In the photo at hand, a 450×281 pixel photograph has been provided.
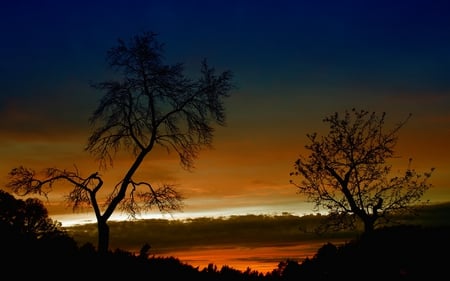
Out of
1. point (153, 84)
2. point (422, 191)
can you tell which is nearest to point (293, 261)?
point (422, 191)

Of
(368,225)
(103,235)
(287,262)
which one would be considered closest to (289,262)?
(287,262)

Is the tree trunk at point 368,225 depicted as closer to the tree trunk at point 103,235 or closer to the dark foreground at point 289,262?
the dark foreground at point 289,262

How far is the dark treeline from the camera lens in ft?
82.7

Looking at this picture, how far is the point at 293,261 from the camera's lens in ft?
104

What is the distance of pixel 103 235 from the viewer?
110 ft

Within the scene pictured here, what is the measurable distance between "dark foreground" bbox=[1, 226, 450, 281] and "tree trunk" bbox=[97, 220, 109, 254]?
69cm

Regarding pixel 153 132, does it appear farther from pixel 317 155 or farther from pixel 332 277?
pixel 332 277

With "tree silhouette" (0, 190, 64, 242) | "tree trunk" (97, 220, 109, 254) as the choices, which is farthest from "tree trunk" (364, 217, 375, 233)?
"tree silhouette" (0, 190, 64, 242)

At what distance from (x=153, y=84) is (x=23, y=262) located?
1420 centimetres

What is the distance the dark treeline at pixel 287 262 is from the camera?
992 inches

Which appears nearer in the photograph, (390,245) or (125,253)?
(390,245)

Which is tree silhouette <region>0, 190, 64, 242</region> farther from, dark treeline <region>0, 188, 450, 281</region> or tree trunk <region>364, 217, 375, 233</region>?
tree trunk <region>364, 217, 375, 233</region>

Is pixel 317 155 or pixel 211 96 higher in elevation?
pixel 211 96

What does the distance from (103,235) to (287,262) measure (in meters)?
10.7
